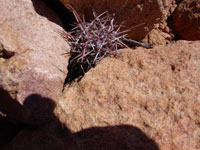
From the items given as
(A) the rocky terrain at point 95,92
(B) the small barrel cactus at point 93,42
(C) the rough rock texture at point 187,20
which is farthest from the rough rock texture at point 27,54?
(C) the rough rock texture at point 187,20

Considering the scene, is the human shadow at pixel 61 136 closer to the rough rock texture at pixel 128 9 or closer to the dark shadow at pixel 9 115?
the dark shadow at pixel 9 115

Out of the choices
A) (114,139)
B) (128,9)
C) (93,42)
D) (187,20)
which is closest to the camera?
(114,139)

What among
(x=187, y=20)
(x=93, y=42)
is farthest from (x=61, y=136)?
(x=187, y=20)

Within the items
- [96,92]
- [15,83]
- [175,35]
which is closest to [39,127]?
[15,83]

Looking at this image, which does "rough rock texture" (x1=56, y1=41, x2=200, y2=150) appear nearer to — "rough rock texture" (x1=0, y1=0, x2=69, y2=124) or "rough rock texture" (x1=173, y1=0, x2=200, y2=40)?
"rough rock texture" (x1=0, y1=0, x2=69, y2=124)

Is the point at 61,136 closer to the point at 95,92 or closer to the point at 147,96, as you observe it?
the point at 95,92
